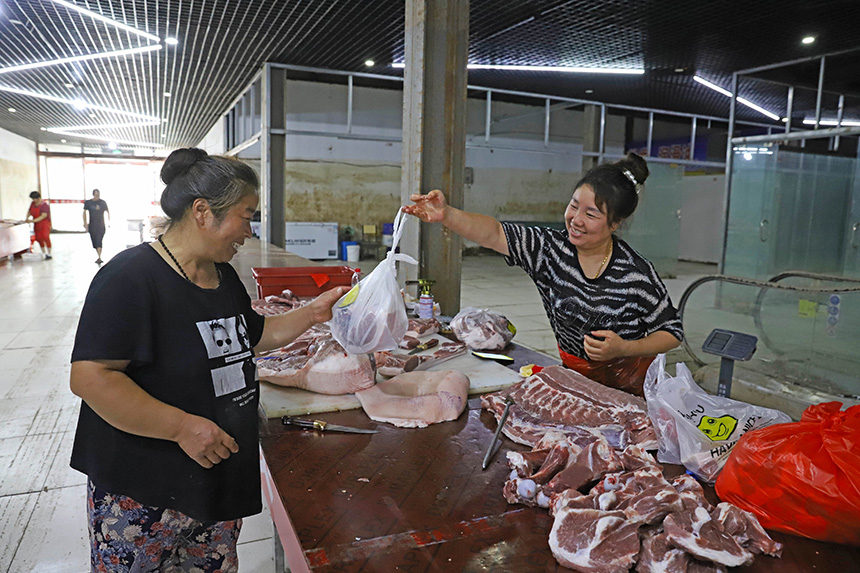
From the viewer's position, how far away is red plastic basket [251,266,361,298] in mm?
4273

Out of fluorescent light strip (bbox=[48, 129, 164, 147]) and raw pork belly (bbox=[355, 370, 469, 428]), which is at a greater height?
fluorescent light strip (bbox=[48, 129, 164, 147])

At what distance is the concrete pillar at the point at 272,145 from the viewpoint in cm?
1098

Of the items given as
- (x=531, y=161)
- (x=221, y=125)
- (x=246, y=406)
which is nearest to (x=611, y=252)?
(x=246, y=406)

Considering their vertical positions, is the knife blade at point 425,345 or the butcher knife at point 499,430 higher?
the knife blade at point 425,345

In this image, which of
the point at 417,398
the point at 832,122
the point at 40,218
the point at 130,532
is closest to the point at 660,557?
the point at 417,398

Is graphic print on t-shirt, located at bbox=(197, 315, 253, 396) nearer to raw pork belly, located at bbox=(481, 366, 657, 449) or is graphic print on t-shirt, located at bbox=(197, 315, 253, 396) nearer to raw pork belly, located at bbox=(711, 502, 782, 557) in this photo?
raw pork belly, located at bbox=(481, 366, 657, 449)

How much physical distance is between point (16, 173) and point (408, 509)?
25201mm

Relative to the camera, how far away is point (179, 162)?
164cm

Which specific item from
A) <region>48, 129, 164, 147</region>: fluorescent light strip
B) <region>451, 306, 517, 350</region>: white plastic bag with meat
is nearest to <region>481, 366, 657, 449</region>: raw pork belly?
<region>451, 306, 517, 350</region>: white plastic bag with meat

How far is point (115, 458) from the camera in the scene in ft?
4.86

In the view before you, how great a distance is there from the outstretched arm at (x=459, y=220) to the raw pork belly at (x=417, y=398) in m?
0.64

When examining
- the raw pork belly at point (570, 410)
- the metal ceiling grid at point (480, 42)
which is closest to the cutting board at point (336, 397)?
the raw pork belly at point (570, 410)

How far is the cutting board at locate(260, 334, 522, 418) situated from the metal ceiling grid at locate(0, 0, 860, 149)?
642cm

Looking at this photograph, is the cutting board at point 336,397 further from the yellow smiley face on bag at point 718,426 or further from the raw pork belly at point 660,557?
the raw pork belly at point 660,557
